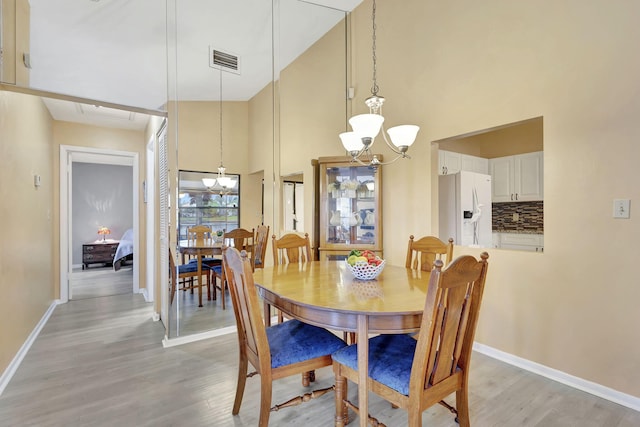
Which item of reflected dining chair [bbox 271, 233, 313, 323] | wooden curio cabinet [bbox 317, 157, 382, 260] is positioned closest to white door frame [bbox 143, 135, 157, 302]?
reflected dining chair [bbox 271, 233, 313, 323]

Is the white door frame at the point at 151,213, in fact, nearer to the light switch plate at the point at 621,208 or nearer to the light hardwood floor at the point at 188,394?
the light hardwood floor at the point at 188,394

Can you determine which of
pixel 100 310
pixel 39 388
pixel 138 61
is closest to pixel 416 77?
pixel 138 61

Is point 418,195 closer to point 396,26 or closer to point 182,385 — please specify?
point 396,26

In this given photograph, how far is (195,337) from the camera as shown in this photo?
2.90m

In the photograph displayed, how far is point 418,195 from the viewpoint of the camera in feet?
10.1

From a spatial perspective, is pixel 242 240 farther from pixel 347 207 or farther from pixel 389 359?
pixel 389 359

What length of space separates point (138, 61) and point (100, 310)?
3.04 metres

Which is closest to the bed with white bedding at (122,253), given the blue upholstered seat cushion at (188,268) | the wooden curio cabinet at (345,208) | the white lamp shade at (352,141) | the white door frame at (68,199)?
the white door frame at (68,199)

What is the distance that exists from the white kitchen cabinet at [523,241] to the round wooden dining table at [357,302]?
3173 mm

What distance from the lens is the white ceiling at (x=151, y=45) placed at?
2.30 meters

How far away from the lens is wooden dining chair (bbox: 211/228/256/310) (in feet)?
10.1

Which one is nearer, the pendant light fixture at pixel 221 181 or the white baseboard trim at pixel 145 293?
the pendant light fixture at pixel 221 181

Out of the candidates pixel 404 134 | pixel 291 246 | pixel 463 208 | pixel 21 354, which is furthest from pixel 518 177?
pixel 21 354

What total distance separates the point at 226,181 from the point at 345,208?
1353 mm
